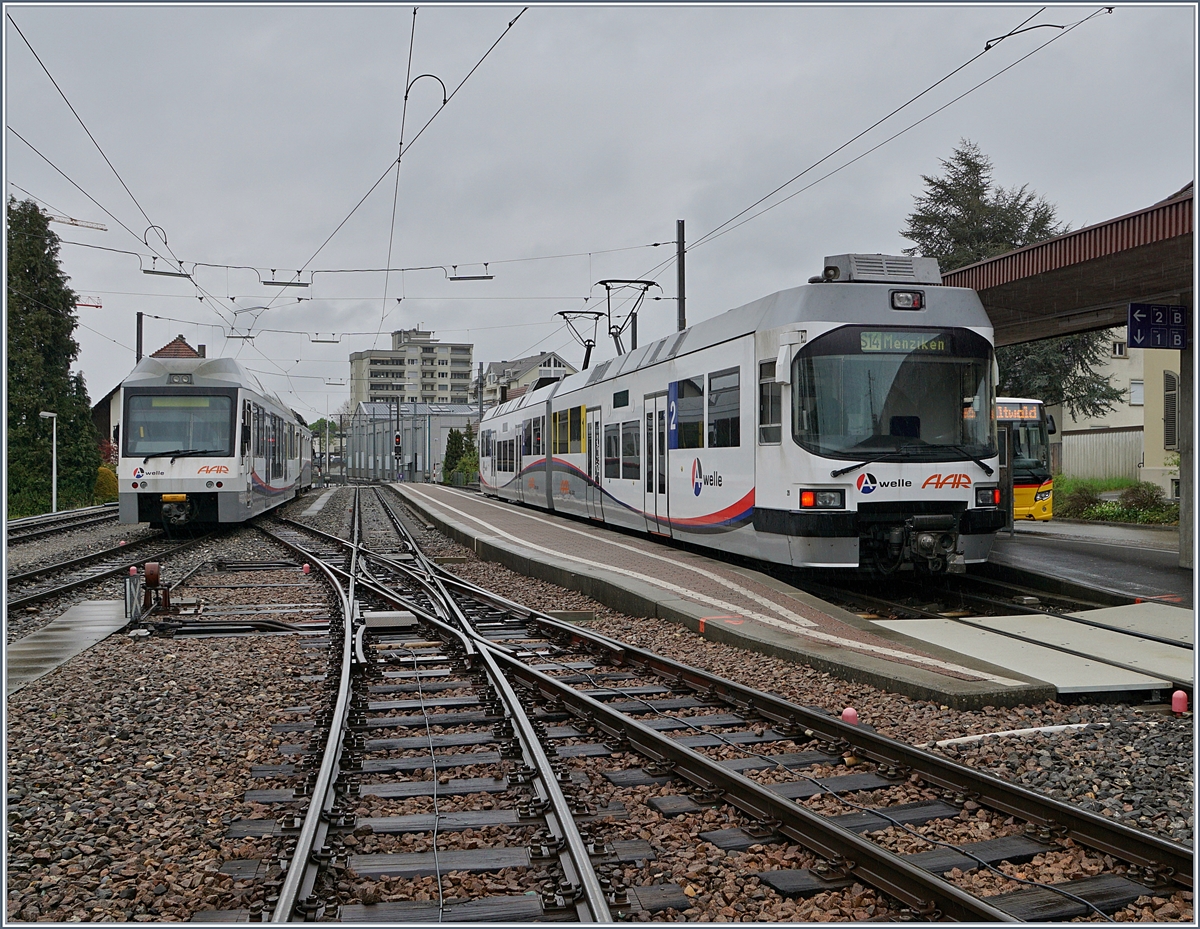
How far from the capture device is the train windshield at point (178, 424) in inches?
778

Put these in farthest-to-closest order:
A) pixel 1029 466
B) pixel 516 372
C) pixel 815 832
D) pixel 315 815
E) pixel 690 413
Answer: pixel 516 372 → pixel 1029 466 → pixel 690 413 → pixel 315 815 → pixel 815 832

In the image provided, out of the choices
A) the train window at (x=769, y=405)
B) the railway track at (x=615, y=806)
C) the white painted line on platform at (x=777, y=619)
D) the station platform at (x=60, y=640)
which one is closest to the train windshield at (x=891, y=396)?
the train window at (x=769, y=405)

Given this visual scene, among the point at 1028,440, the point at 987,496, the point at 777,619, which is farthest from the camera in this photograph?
the point at 1028,440

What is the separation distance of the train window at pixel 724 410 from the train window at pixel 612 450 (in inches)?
208

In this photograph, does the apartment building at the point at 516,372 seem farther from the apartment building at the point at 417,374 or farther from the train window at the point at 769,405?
the train window at the point at 769,405

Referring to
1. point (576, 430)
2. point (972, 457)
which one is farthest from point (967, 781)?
point (576, 430)

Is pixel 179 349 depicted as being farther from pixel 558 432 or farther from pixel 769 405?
pixel 769 405

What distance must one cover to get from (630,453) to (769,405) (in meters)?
6.63

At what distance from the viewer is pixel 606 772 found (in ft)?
18.3

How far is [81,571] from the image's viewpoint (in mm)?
15820

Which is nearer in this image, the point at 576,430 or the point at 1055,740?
the point at 1055,740

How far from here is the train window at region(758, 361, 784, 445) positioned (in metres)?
11.5

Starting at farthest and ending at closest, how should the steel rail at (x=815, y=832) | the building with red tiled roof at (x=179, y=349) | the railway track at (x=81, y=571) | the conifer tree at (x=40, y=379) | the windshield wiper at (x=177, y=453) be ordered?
the building with red tiled roof at (x=179, y=349)
the conifer tree at (x=40, y=379)
the windshield wiper at (x=177, y=453)
the railway track at (x=81, y=571)
the steel rail at (x=815, y=832)

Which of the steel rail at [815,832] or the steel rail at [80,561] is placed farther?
the steel rail at [80,561]
